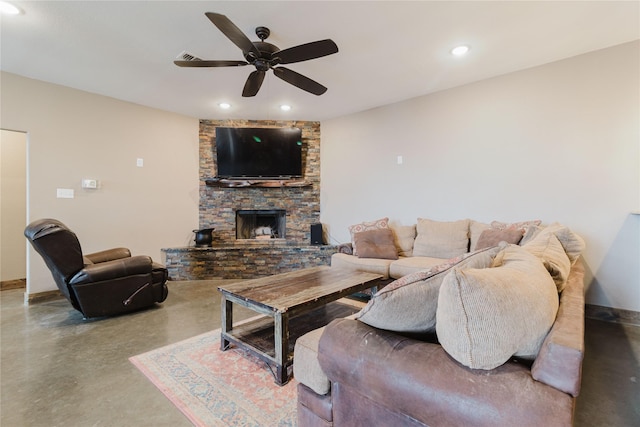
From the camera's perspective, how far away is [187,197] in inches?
197

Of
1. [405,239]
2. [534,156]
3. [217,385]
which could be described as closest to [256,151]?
[405,239]

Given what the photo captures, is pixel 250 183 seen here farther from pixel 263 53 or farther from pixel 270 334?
pixel 270 334

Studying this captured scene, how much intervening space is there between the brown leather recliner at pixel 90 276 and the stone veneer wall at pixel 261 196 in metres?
1.95

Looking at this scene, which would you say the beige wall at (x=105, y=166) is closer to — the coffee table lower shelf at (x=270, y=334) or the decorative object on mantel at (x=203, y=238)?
the decorative object on mantel at (x=203, y=238)

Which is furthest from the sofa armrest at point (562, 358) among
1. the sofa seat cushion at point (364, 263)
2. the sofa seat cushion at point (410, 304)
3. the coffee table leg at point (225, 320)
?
the sofa seat cushion at point (364, 263)

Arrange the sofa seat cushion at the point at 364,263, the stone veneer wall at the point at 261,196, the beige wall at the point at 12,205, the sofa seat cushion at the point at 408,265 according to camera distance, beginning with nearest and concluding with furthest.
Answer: the sofa seat cushion at the point at 408,265
the sofa seat cushion at the point at 364,263
the beige wall at the point at 12,205
the stone veneer wall at the point at 261,196

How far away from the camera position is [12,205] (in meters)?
4.29

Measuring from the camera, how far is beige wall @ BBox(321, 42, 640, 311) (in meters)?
2.85

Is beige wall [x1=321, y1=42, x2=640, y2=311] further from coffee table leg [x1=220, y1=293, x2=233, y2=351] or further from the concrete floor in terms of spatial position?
coffee table leg [x1=220, y1=293, x2=233, y2=351]

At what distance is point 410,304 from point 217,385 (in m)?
1.54

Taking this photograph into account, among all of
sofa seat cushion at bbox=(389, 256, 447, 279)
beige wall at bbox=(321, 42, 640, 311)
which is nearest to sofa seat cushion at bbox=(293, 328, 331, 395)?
sofa seat cushion at bbox=(389, 256, 447, 279)

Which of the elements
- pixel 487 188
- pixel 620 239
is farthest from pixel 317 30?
pixel 620 239

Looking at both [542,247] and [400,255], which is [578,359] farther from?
[400,255]

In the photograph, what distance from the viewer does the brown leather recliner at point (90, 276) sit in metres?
2.72
